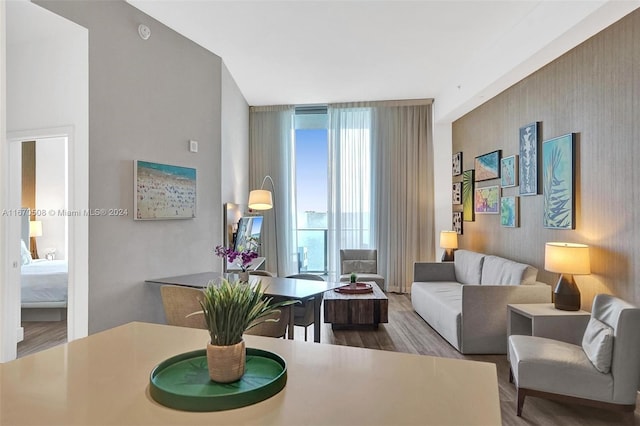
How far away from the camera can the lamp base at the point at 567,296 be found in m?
3.13

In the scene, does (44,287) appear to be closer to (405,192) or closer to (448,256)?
(405,192)

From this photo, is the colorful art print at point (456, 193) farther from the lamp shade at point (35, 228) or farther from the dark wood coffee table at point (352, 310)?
the lamp shade at point (35, 228)

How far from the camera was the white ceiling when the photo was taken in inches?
136

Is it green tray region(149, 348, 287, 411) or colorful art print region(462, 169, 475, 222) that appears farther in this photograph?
colorful art print region(462, 169, 475, 222)

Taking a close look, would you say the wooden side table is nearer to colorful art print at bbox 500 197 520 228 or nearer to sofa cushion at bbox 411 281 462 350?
sofa cushion at bbox 411 281 462 350

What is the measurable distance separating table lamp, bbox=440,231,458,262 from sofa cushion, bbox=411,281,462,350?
0.73 meters

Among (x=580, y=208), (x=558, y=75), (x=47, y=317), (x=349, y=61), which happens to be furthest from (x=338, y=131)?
(x=47, y=317)

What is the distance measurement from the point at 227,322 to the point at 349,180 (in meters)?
5.85

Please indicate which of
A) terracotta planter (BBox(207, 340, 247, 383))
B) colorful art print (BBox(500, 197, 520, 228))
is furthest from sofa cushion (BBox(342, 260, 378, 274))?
terracotta planter (BBox(207, 340, 247, 383))

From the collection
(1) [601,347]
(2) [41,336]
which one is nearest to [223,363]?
(1) [601,347]

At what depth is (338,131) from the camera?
265 inches

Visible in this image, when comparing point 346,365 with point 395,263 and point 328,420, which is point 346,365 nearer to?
point 328,420

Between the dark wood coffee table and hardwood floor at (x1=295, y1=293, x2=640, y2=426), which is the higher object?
the dark wood coffee table

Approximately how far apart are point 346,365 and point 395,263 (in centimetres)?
558
